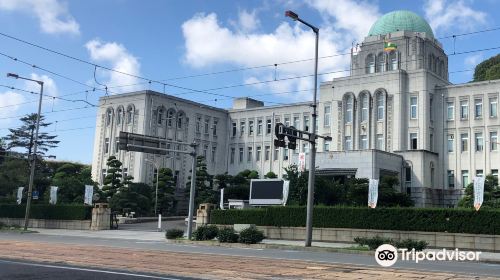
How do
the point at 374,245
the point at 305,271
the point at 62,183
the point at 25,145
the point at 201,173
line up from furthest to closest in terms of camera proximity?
1. the point at 25,145
2. the point at 201,173
3. the point at 62,183
4. the point at 374,245
5. the point at 305,271

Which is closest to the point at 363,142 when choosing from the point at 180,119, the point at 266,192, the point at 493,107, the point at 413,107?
the point at 413,107

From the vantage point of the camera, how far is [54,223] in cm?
4722

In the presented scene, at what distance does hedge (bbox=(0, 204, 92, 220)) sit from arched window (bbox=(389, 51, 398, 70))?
39.0 metres

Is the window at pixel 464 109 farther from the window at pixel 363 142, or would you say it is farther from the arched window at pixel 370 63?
the arched window at pixel 370 63

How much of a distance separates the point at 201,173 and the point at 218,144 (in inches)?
633

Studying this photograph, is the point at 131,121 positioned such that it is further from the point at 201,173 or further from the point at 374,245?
the point at 374,245


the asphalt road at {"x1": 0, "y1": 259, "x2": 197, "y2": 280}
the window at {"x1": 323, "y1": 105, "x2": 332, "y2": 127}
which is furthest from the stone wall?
the window at {"x1": 323, "y1": 105, "x2": 332, "y2": 127}

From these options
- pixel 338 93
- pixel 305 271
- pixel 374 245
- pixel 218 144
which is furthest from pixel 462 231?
pixel 218 144

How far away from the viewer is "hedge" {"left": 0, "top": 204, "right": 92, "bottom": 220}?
45344mm

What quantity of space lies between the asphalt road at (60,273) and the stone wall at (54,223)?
31025 millimetres

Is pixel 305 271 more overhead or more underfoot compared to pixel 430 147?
more underfoot

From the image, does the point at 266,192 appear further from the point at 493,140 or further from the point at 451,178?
the point at 493,140

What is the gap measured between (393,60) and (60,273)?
58454 mm

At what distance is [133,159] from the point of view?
68.3 metres
